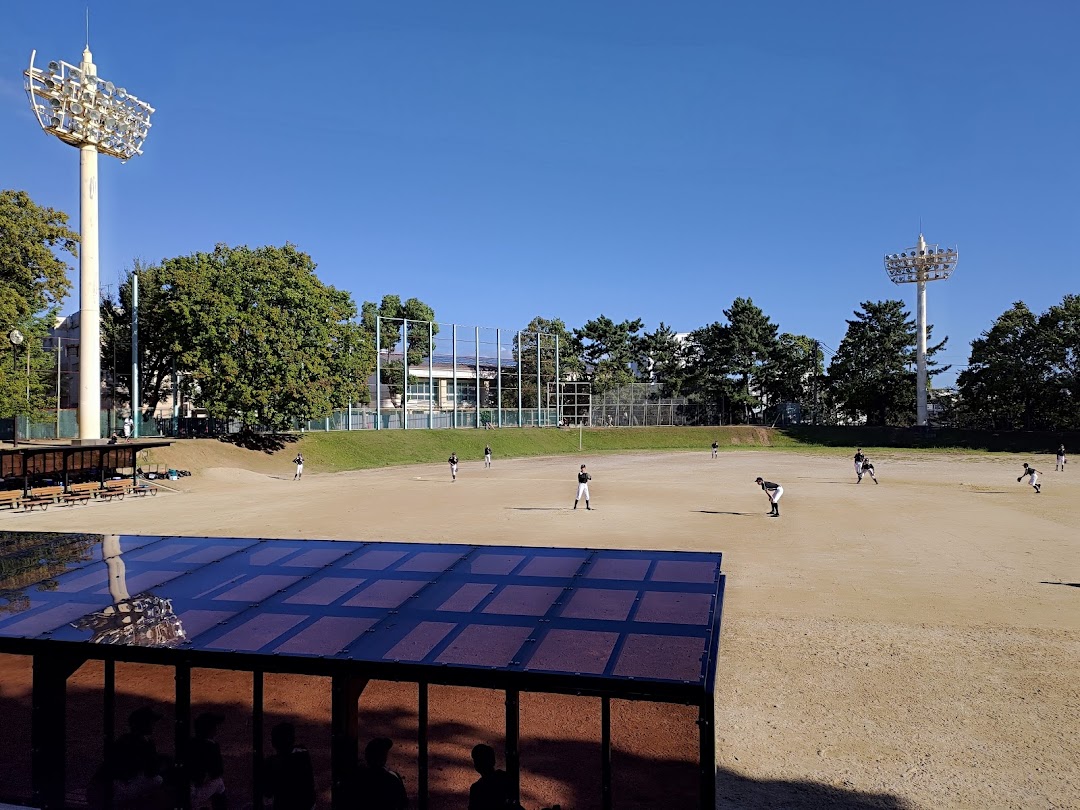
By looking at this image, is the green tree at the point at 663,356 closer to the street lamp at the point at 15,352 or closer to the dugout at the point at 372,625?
the street lamp at the point at 15,352

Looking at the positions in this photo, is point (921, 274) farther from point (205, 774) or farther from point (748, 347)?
point (205, 774)

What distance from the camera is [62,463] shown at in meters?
32.8

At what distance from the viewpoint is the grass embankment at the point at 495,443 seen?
58938 millimetres

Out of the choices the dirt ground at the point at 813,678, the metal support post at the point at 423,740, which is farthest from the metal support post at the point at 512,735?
the dirt ground at the point at 813,678

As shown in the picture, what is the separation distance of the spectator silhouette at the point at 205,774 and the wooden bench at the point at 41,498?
28.6 meters

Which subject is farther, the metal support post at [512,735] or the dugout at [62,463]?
the dugout at [62,463]

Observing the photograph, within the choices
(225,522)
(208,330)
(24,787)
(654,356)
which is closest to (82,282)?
(208,330)

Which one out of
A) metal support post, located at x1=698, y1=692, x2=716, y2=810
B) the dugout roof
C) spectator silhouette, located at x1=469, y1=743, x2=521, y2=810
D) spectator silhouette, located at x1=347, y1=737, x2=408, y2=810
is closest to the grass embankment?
the dugout roof

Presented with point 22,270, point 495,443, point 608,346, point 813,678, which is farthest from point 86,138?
point 608,346

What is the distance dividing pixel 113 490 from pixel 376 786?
3322cm

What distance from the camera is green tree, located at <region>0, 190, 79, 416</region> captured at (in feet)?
129

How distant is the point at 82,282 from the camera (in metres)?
43.5

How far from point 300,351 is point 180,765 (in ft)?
169

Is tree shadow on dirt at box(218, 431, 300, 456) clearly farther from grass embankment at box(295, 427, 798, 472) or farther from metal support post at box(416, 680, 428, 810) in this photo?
metal support post at box(416, 680, 428, 810)
